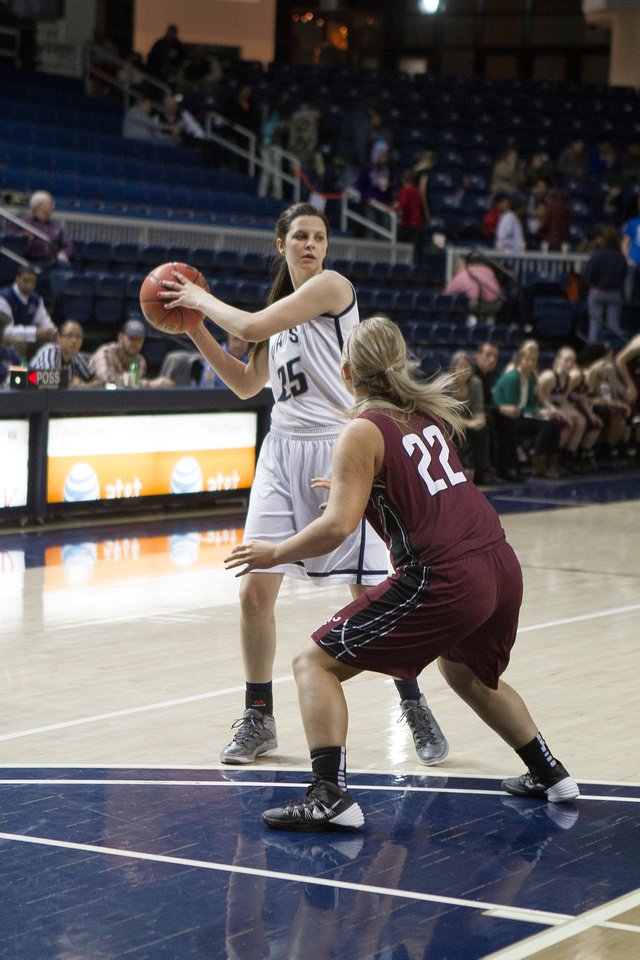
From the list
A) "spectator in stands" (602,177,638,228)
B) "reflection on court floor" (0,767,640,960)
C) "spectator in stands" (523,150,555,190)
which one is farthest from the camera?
"spectator in stands" (523,150,555,190)

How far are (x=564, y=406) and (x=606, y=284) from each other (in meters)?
3.82

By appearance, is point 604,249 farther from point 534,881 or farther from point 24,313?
point 534,881

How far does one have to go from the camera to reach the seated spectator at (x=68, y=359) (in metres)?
11.2

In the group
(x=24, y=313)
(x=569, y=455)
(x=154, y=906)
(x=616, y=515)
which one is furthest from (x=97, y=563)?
(x=569, y=455)

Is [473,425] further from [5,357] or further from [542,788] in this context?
[542,788]

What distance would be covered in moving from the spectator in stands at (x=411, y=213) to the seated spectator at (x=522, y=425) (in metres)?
6.09

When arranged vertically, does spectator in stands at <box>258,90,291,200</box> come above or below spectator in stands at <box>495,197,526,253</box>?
above

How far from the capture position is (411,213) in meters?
20.8

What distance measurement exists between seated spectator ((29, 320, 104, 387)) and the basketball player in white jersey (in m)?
5.82

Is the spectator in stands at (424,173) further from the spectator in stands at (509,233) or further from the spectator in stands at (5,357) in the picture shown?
the spectator in stands at (5,357)

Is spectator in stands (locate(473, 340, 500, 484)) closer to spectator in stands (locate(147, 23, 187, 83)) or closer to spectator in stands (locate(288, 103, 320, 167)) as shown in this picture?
spectator in stands (locate(288, 103, 320, 167))

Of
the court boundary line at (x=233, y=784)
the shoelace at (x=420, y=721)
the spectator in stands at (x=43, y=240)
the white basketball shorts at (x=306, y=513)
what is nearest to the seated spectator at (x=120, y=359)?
the spectator in stands at (x=43, y=240)

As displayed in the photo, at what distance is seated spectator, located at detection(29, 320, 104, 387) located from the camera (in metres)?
11.2

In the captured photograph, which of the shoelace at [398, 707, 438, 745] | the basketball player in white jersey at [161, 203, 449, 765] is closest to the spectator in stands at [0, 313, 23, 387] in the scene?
the basketball player in white jersey at [161, 203, 449, 765]
